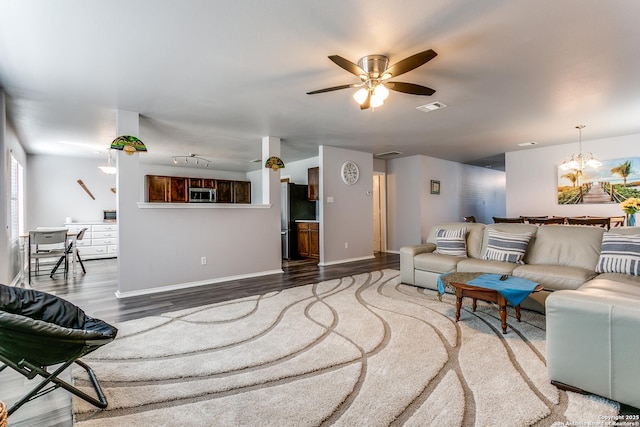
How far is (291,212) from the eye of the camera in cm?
721

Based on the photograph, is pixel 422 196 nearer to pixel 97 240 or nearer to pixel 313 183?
pixel 313 183

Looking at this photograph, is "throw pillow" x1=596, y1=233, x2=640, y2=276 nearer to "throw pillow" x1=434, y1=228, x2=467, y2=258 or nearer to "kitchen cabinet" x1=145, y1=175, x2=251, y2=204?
"throw pillow" x1=434, y1=228, x2=467, y2=258

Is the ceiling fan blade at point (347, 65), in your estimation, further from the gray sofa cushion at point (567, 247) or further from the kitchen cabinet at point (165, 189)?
the kitchen cabinet at point (165, 189)

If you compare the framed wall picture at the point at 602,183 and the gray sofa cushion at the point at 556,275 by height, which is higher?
the framed wall picture at the point at 602,183

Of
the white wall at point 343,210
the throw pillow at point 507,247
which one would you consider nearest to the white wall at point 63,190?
the white wall at point 343,210

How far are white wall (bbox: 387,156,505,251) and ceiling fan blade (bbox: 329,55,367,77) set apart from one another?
515 centimetres

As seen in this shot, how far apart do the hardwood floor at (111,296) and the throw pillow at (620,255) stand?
3060 millimetres

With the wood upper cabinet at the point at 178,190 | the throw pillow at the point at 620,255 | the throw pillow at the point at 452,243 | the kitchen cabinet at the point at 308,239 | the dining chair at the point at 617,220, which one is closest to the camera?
the throw pillow at the point at 620,255

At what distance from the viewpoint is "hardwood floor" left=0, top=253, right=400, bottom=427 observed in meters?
1.74

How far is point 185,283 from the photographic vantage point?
4.47m

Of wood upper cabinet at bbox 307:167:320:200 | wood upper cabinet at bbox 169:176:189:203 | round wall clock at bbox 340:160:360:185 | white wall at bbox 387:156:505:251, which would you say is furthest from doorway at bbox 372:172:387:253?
wood upper cabinet at bbox 169:176:189:203

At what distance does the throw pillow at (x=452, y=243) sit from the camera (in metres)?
4.15

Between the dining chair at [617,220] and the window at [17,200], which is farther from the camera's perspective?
the dining chair at [617,220]

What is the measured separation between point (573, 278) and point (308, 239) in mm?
4860
